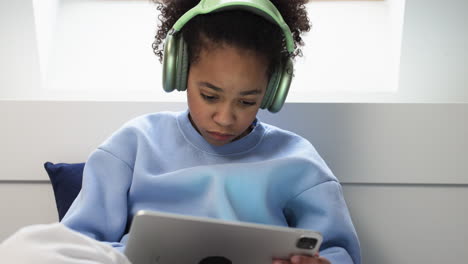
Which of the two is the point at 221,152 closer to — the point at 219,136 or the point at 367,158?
the point at 219,136

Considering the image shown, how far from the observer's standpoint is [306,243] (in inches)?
30.1

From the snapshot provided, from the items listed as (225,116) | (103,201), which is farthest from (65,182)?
(225,116)

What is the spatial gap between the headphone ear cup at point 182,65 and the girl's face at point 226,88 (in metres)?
0.01

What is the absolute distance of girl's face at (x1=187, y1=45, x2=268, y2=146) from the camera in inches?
37.8

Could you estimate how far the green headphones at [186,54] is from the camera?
94 cm

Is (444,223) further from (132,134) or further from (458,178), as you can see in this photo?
(132,134)

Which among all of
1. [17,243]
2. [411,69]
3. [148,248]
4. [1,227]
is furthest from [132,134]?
[411,69]

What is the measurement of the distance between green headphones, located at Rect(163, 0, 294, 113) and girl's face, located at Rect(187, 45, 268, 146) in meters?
0.02

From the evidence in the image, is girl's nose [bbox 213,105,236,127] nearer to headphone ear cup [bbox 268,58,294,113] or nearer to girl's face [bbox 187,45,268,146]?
girl's face [bbox 187,45,268,146]

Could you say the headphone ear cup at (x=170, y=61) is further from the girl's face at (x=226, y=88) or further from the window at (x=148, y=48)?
the window at (x=148, y=48)

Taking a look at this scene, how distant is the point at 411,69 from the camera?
5.51 feet

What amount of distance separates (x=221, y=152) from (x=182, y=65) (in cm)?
21

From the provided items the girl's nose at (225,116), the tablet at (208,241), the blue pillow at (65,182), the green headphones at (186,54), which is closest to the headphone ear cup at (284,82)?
the green headphones at (186,54)

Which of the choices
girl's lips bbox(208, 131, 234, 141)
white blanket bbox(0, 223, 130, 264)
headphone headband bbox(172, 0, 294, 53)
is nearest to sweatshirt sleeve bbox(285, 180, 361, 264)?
girl's lips bbox(208, 131, 234, 141)
